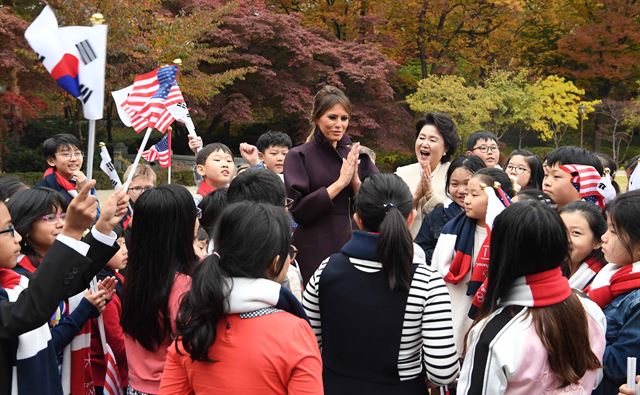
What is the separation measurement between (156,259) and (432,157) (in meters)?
2.74

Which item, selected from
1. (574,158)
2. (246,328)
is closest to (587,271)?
(574,158)

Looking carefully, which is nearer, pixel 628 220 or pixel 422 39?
pixel 628 220

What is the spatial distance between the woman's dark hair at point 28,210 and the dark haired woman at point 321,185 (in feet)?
4.85

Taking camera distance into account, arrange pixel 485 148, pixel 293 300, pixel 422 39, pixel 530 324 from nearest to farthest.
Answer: pixel 293 300, pixel 530 324, pixel 485 148, pixel 422 39

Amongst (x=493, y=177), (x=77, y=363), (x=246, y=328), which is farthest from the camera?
(x=493, y=177)

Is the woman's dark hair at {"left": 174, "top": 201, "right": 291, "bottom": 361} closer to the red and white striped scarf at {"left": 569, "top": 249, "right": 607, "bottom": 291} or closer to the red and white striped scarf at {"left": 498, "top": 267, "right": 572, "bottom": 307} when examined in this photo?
the red and white striped scarf at {"left": 498, "top": 267, "right": 572, "bottom": 307}

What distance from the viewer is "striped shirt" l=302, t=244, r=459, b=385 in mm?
2406

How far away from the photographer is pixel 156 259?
2531mm

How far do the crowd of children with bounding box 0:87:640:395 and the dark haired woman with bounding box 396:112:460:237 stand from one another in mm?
911

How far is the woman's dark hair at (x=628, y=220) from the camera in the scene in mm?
2535

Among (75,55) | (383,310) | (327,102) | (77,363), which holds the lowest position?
(77,363)

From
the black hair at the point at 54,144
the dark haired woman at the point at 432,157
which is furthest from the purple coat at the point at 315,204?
the black hair at the point at 54,144

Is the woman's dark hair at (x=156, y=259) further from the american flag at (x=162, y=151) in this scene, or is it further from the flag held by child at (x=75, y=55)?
the american flag at (x=162, y=151)

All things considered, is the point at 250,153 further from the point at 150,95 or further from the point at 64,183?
the point at 64,183
